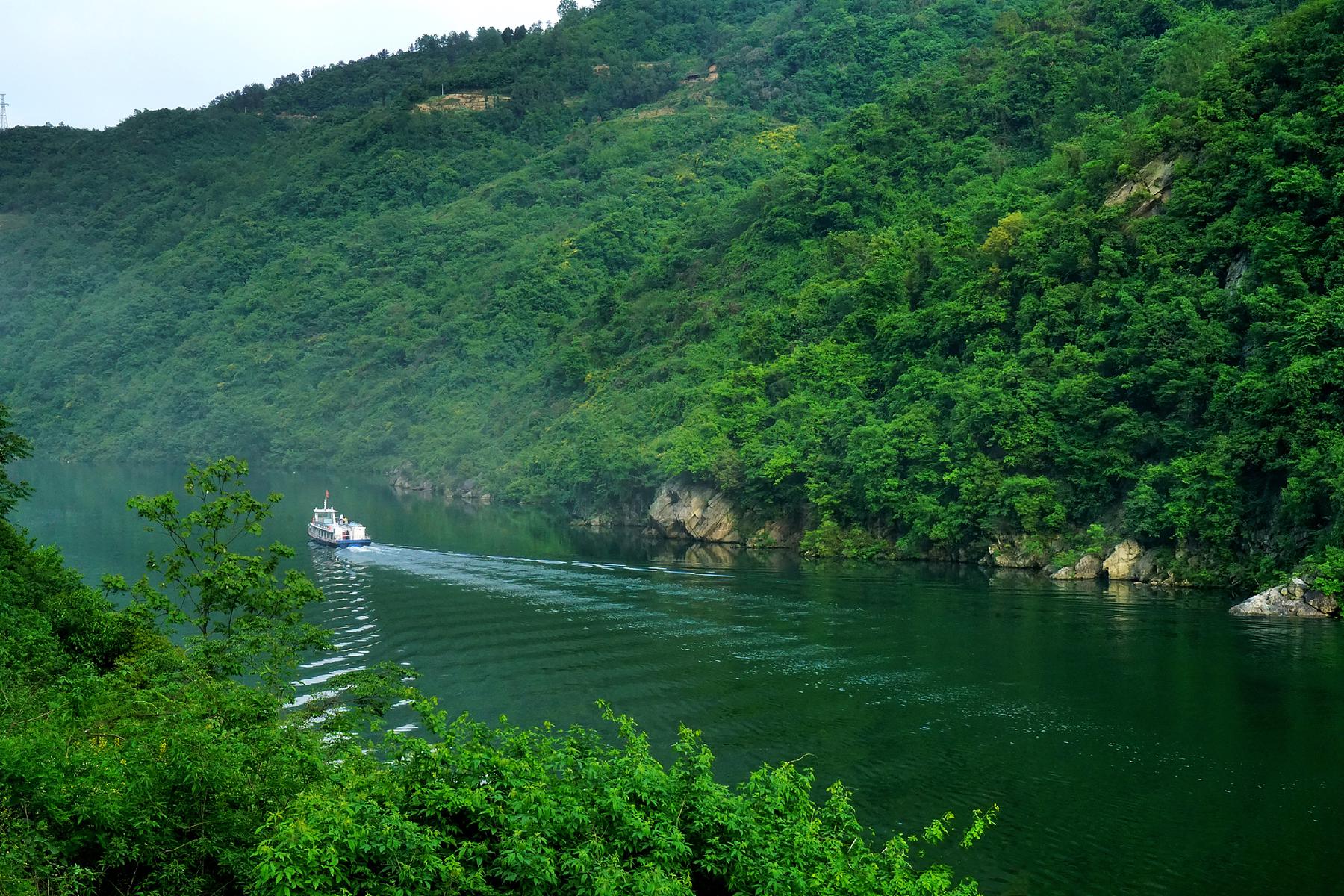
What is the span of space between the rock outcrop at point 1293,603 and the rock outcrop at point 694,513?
105 feet

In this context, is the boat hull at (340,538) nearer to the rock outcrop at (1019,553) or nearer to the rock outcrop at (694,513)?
the rock outcrop at (694,513)

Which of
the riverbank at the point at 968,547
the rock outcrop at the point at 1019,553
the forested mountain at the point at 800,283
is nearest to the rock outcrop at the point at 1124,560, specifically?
the riverbank at the point at 968,547

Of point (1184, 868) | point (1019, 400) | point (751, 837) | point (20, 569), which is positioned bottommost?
point (1184, 868)

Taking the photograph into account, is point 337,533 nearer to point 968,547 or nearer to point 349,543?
point 349,543

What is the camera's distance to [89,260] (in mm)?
183500

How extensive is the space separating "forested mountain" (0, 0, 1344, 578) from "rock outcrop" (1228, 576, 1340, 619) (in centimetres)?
219

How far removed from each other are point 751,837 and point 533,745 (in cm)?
443

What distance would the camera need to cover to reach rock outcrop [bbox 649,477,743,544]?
2891 inches

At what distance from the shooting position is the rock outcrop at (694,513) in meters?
73.4

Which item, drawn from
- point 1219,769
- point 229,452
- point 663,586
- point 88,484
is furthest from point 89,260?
point 1219,769

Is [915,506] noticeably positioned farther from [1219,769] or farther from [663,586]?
[1219,769]

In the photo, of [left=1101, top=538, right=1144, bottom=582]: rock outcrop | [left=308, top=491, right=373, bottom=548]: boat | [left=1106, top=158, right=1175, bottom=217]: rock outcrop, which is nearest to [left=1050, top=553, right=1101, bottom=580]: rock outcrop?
[left=1101, top=538, right=1144, bottom=582]: rock outcrop

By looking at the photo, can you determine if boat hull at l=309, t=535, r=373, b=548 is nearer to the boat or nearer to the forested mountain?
the boat

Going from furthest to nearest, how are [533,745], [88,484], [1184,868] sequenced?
1. [88,484]
2. [1184,868]
3. [533,745]
